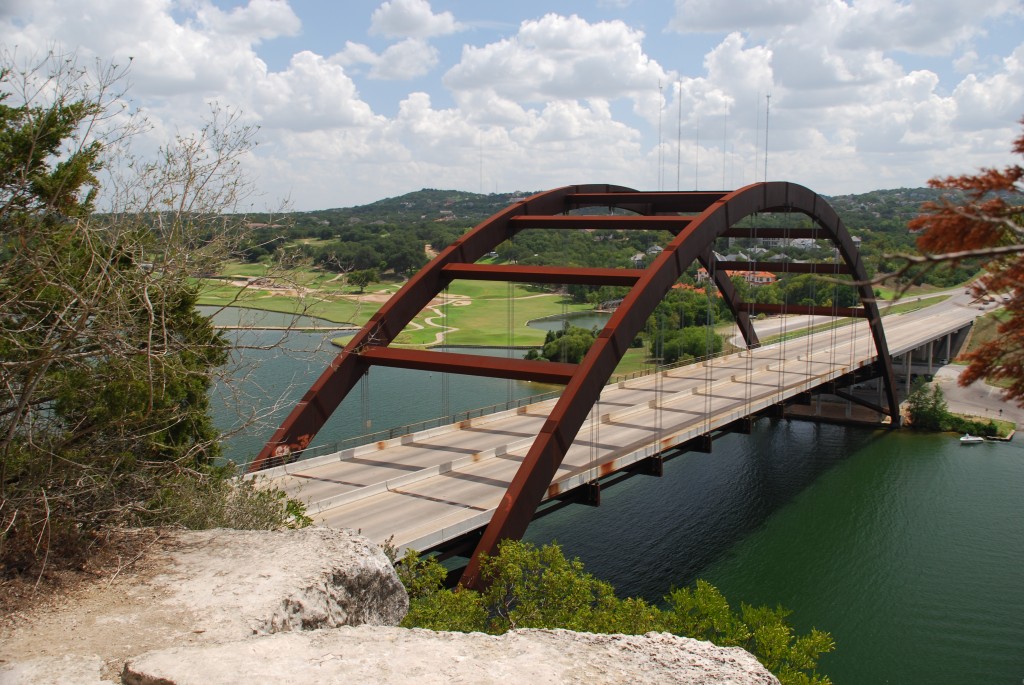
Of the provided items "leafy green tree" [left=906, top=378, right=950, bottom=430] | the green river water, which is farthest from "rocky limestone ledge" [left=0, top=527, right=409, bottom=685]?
"leafy green tree" [left=906, top=378, right=950, bottom=430]

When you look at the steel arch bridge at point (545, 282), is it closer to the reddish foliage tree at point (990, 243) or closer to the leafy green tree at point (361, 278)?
the leafy green tree at point (361, 278)

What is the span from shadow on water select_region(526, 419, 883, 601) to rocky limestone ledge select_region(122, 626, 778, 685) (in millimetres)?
18118

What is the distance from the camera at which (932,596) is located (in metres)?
26.2

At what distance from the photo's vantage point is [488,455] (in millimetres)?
24984

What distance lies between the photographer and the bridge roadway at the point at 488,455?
1930 centimetres

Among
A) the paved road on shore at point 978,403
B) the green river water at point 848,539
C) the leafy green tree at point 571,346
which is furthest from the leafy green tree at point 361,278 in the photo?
the paved road on shore at point 978,403

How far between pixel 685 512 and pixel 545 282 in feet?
42.1

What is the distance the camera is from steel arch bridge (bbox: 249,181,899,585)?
1980 centimetres

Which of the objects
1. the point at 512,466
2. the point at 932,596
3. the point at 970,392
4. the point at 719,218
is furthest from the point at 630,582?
the point at 970,392

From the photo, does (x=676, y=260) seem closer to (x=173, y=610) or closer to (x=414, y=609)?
(x=414, y=609)

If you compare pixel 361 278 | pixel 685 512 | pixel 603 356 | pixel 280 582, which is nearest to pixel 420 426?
pixel 685 512

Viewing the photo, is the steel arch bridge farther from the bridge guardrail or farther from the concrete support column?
the concrete support column

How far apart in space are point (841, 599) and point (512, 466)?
36.2 feet

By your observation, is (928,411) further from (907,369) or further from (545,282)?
(545,282)
